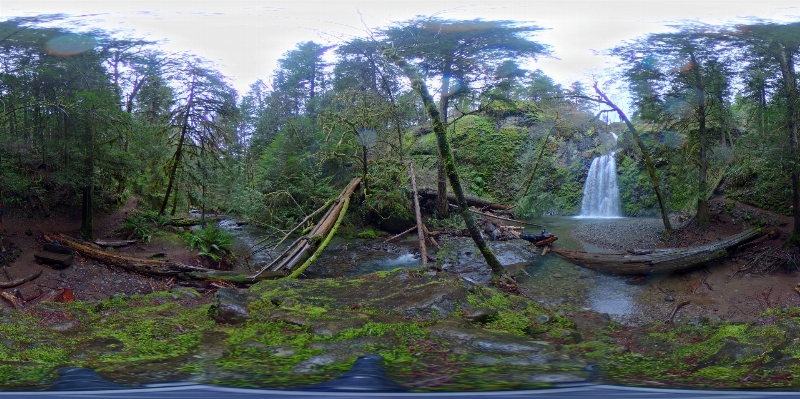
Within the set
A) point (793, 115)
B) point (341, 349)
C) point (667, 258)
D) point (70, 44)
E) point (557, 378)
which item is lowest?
point (667, 258)

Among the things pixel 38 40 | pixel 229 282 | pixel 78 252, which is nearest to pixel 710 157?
pixel 229 282

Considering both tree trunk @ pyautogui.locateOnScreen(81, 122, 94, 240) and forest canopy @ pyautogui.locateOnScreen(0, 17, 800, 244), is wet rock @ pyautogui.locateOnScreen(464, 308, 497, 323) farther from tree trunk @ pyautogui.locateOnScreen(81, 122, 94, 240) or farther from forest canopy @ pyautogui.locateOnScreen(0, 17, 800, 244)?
tree trunk @ pyautogui.locateOnScreen(81, 122, 94, 240)

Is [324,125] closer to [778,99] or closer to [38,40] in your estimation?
[38,40]

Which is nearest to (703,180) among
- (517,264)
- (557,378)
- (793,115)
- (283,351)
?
(793,115)

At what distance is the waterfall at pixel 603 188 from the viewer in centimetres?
688

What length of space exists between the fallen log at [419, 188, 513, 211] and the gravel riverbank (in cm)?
295

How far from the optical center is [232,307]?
235 centimetres

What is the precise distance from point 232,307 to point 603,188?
247 inches

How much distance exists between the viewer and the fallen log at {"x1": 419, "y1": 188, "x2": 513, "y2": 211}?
9.27 m

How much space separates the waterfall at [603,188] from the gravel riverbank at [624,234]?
0.21m

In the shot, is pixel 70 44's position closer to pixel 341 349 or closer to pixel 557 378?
pixel 341 349

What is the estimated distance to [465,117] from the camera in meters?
8.22

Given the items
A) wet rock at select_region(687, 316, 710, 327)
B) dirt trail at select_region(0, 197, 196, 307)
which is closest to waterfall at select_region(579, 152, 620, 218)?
wet rock at select_region(687, 316, 710, 327)

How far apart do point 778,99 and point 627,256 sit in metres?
2.63
